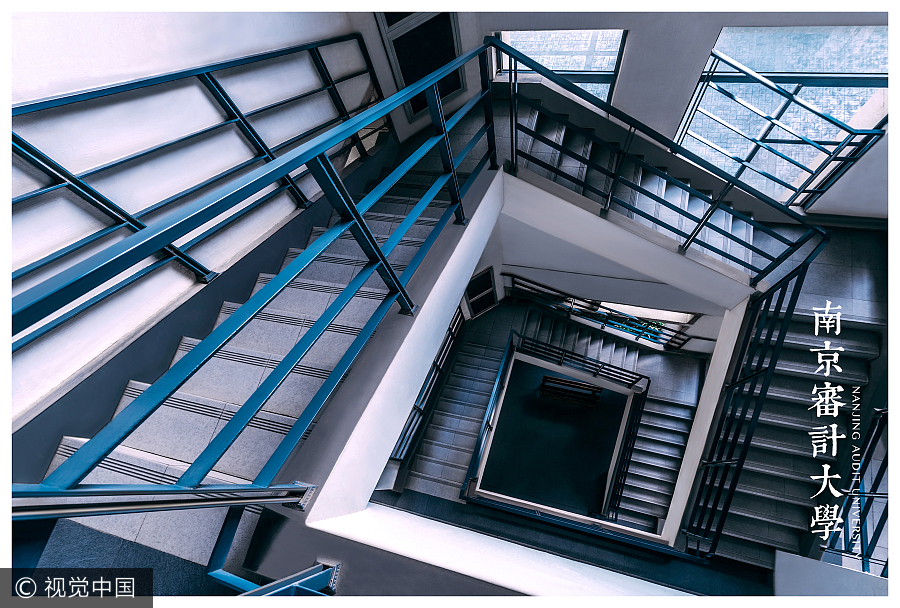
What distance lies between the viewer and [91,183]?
6.49 ft

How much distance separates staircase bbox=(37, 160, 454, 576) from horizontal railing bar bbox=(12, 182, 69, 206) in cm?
108

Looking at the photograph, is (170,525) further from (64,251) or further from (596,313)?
(596,313)

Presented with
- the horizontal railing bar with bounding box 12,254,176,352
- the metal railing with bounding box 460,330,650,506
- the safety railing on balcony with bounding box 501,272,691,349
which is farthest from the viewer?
the safety railing on balcony with bounding box 501,272,691,349

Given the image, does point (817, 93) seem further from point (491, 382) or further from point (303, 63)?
point (491, 382)

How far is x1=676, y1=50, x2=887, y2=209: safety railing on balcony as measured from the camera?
3.36 m

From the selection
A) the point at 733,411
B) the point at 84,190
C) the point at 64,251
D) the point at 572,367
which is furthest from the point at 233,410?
the point at 572,367

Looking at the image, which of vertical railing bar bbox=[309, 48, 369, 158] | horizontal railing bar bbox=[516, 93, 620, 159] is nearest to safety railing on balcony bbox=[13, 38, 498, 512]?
horizontal railing bar bbox=[516, 93, 620, 159]

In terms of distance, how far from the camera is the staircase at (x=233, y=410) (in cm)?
176

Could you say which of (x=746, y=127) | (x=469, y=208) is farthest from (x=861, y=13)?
(x=469, y=208)

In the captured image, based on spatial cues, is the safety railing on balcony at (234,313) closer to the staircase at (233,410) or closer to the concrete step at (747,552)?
the staircase at (233,410)

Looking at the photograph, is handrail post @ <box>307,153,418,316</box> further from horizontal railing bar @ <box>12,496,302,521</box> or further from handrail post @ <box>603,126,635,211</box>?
handrail post @ <box>603,126,635,211</box>

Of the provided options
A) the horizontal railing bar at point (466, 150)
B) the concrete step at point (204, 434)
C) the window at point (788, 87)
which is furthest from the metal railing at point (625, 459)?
the concrete step at point (204, 434)

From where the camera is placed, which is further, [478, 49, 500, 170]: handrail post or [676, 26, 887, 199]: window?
[676, 26, 887, 199]: window

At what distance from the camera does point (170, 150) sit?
2.35 metres
